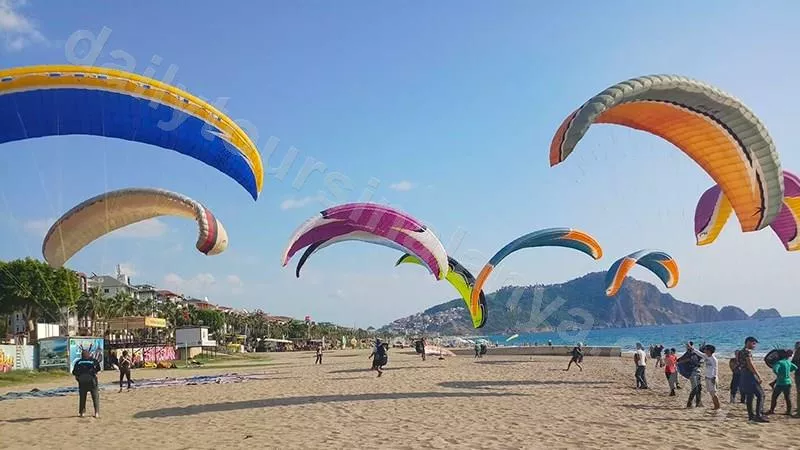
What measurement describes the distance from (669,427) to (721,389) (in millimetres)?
8841

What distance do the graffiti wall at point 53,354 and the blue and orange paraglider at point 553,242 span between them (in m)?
19.9

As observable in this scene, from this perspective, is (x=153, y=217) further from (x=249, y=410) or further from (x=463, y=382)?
(x=463, y=382)

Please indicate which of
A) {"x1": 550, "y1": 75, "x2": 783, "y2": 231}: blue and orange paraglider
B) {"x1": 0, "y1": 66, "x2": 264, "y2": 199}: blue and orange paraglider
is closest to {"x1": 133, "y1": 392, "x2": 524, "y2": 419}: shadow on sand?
{"x1": 0, "y1": 66, "x2": 264, "y2": 199}: blue and orange paraglider

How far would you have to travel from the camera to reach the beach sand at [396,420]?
31.8ft

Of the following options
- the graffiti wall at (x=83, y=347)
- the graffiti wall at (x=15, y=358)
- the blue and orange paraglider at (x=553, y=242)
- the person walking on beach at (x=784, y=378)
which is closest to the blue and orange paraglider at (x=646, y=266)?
the blue and orange paraglider at (x=553, y=242)

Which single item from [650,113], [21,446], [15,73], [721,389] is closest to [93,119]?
[15,73]

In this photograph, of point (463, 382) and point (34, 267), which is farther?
point (34, 267)

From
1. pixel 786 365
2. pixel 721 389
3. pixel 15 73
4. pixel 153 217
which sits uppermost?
pixel 15 73

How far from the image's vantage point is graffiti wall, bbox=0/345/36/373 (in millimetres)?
27828

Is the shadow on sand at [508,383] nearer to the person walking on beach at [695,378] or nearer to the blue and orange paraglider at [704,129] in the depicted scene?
the person walking on beach at [695,378]

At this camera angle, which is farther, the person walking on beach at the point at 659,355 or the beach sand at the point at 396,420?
the person walking on beach at the point at 659,355

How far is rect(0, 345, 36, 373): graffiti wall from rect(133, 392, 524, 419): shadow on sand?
18.1 meters

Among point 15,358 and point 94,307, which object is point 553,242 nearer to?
point 15,358

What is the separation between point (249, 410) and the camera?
13453 mm
